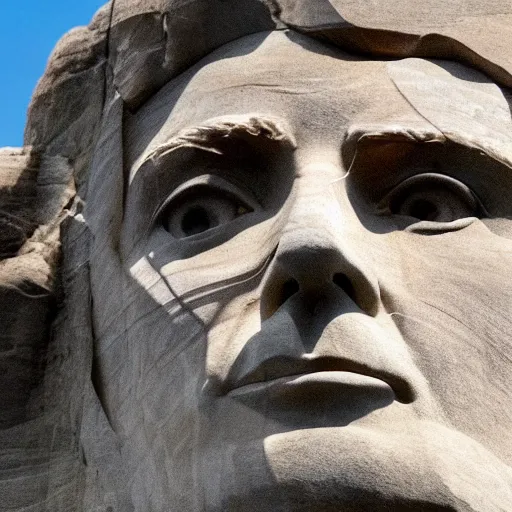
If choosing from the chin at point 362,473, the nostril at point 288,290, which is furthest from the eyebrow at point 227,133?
the chin at point 362,473

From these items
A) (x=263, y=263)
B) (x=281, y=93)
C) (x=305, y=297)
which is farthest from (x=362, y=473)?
(x=281, y=93)

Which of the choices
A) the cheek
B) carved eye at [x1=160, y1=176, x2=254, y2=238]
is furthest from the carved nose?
carved eye at [x1=160, y1=176, x2=254, y2=238]

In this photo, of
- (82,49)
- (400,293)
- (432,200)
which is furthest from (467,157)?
(82,49)

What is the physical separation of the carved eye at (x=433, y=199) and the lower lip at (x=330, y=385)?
2.39 ft

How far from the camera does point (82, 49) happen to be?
4574mm

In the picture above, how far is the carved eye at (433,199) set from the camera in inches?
152

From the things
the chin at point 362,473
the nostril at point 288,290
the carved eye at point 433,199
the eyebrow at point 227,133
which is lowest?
the chin at point 362,473

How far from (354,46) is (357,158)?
0.50m

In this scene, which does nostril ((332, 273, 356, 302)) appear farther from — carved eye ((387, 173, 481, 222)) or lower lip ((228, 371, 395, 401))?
carved eye ((387, 173, 481, 222))

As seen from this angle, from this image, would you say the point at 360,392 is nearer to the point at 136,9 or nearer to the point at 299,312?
the point at 299,312

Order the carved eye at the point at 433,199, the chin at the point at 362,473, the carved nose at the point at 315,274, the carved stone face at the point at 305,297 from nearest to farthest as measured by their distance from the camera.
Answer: the chin at the point at 362,473 → the carved stone face at the point at 305,297 → the carved nose at the point at 315,274 → the carved eye at the point at 433,199

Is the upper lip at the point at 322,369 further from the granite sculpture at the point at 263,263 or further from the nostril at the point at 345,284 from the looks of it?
the nostril at the point at 345,284

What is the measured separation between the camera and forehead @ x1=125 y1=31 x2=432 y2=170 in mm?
3934

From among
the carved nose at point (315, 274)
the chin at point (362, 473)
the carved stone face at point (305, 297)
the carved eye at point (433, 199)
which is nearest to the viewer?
the chin at point (362, 473)
